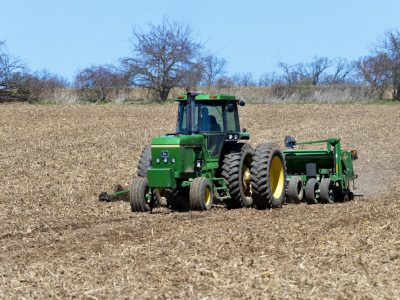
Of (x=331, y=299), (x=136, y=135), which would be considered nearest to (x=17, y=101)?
(x=136, y=135)

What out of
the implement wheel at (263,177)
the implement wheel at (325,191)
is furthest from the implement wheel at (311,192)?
the implement wheel at (263,177)

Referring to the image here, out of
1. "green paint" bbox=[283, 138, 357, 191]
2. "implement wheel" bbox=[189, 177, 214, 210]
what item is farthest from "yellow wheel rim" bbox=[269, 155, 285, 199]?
"implement wheel" bbox=[189, 177, 214, 210]

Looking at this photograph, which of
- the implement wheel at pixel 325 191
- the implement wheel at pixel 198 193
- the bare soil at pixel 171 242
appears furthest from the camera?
the implement wheel at pixel 325 191

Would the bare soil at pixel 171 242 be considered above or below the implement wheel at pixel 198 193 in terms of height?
below

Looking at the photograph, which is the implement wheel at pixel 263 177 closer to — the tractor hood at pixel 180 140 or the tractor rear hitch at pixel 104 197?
the tractor hood at pixel 180 140

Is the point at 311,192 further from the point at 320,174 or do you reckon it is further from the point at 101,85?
the point at 101,85

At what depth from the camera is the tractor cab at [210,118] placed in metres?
12.0

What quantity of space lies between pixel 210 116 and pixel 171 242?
4.13 meters

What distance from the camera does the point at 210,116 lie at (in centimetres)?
1223

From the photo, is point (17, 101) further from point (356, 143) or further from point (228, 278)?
point (228, 278)

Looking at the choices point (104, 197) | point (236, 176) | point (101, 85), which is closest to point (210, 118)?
point (236, 176)

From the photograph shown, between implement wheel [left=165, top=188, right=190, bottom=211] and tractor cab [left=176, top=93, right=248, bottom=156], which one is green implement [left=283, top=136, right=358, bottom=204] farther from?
implement wheel [left=165, top=188, right=190, bottom=211]

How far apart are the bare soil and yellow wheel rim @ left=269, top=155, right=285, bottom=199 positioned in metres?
0.42

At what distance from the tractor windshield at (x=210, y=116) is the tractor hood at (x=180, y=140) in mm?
251
